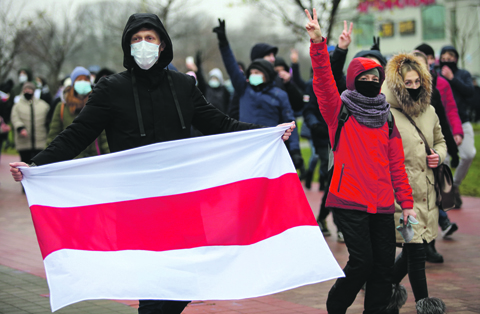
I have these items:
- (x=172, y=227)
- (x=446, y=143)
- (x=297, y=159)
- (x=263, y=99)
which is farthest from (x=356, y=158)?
(x=263, y=99)

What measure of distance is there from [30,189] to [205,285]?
1221 mm

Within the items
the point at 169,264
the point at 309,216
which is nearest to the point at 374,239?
the point at 309,216

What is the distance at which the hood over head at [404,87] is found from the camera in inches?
199

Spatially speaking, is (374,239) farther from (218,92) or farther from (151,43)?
(218,92)

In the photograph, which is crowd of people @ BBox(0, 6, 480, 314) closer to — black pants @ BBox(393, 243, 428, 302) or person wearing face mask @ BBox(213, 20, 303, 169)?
black pants @ BBox(393, 243, 428, 302)

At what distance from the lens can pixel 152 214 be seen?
363 centimetres

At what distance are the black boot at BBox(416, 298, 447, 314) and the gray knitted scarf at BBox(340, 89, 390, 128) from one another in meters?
1.39

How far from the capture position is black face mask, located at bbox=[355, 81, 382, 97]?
175 inches

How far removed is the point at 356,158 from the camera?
4.35 metres

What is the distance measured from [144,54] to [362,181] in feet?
5.73

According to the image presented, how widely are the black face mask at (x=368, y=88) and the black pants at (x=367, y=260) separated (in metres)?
0.86

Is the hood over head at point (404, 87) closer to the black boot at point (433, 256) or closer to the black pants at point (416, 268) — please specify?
the black pants at point (416, 268)

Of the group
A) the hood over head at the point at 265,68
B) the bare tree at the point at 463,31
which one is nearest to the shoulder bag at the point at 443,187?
the hood over head at the point at 265,68

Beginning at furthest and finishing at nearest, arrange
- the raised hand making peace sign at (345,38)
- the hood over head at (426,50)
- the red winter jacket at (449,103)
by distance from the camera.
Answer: the hood over head at (426,50) < the red winter jacket at (449,103) < the raised hand making peace sign at (345,38)
